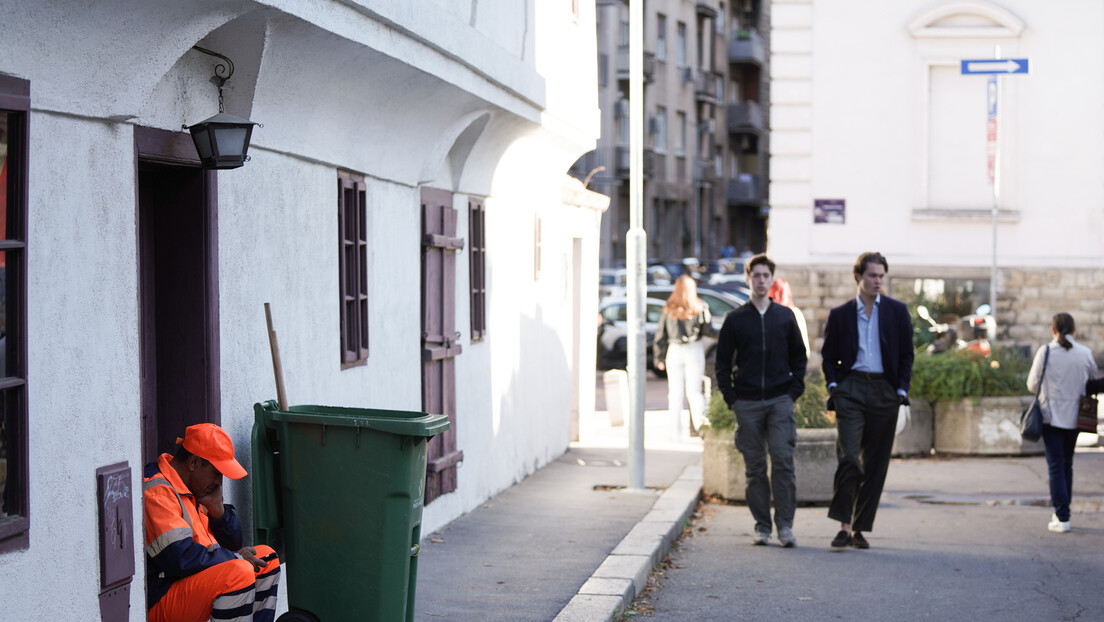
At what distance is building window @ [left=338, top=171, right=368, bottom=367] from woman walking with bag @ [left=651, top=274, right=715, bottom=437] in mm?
7774

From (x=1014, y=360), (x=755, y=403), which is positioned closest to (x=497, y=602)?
(x=755, y=403)

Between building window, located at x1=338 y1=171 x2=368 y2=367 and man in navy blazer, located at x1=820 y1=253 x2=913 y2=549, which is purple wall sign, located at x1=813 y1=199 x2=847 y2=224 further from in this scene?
building window, located at x1=338 y1=171 x2=368 y2=367

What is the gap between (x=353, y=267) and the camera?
827 cm

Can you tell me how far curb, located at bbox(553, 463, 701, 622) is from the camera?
7.39 metres

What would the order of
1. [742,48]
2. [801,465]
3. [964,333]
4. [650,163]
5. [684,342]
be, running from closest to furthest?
[801,465]
[684,342]
[964,333]
[650,163]
[742,48]

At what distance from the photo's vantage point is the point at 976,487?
40.0 ft

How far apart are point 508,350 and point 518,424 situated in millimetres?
705

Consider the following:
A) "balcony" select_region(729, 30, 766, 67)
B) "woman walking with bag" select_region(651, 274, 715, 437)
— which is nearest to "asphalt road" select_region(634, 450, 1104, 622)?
"woman walking with bag" select_region(651, 274, 715, 437)

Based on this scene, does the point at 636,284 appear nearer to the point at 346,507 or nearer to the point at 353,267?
the point at 353,267

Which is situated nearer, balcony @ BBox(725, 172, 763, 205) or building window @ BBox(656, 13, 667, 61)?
building window @ BBox(656, 13, 667, 61)

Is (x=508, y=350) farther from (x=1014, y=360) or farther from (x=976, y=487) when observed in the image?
(x=1014, y=360)

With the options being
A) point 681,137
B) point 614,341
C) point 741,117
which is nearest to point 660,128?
point 681,137

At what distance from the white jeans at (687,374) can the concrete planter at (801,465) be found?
424 centimetres

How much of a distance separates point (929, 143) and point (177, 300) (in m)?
15.0
